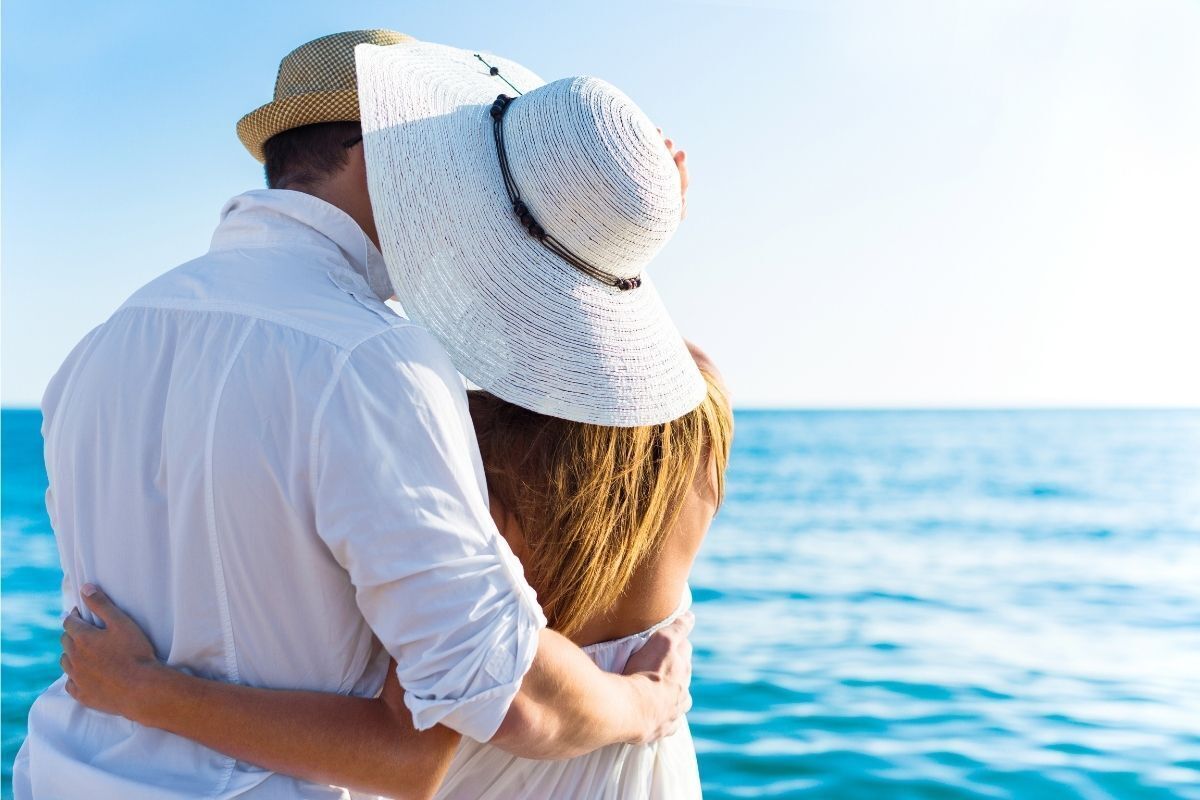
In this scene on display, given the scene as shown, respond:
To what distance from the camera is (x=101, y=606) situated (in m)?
1.29

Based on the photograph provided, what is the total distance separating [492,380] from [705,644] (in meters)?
7.36

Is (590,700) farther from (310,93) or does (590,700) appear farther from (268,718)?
(310,93)

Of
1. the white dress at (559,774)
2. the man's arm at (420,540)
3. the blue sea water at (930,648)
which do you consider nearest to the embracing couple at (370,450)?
the man's arm at (420,540)

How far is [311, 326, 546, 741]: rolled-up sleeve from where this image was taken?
117 cm

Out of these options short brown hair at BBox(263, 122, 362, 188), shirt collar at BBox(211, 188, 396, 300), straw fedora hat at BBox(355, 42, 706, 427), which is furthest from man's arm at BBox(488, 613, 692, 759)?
short brown hair at BBox(263, 122, 362, 188)

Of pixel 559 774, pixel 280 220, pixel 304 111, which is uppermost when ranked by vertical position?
pixel 304 111

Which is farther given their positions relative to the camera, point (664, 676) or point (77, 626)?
point (664, 676)

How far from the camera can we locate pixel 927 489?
27.2 meters

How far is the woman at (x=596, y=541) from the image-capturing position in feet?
5.28

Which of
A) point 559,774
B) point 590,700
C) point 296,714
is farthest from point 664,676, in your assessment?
point 296,714

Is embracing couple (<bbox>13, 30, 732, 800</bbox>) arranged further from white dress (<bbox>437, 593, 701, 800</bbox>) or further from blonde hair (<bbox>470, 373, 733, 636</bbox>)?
white dress (<bbox>437, 593, 701, 800</bbox>)

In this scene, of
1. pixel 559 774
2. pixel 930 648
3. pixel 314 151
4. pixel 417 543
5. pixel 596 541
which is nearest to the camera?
pixel 417 543

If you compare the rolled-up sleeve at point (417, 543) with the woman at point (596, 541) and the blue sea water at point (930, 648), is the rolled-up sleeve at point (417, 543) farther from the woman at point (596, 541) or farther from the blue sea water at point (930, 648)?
the blue sea water at point (930, 648)

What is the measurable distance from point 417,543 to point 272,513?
0.18 meters
